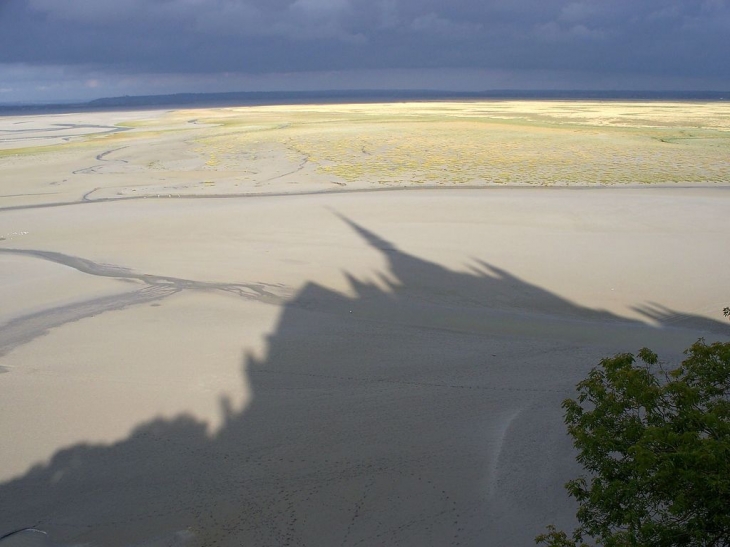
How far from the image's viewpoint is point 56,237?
1658 centimetres

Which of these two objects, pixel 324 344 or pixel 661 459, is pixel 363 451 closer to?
pixel 324 344

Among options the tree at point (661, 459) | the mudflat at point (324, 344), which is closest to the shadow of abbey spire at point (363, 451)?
the mudflat at point (324, 344)

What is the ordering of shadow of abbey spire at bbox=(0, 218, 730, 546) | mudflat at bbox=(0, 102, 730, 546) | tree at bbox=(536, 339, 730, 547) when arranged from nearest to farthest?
tree at bbox=(536, 339, 730, 547) < shadow of abbey spire at bbox=(0, 218, 730, 546) < mudflat at bbox=(0, 102, 730, 546)

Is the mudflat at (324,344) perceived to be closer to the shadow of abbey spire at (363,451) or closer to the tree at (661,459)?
the shadow of abbey spire at (363,451)

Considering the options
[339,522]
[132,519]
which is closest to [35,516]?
[132,519]

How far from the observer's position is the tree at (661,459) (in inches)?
130

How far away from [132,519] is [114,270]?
28.1ft

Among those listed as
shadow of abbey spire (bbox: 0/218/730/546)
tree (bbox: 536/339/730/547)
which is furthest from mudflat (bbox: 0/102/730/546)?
tree (bbox: 536/339/730/547)

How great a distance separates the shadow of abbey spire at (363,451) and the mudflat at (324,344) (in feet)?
0.09

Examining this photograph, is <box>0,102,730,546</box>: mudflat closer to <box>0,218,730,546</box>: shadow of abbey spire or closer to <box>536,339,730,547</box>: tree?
<box>0,218,730,546</box>: shadow of abbey spire

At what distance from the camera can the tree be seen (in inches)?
130

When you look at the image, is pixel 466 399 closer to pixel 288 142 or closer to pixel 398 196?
pixel 398 196

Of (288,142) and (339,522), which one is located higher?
(288,142)

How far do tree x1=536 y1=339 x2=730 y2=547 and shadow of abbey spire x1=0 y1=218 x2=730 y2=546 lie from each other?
1.95m
